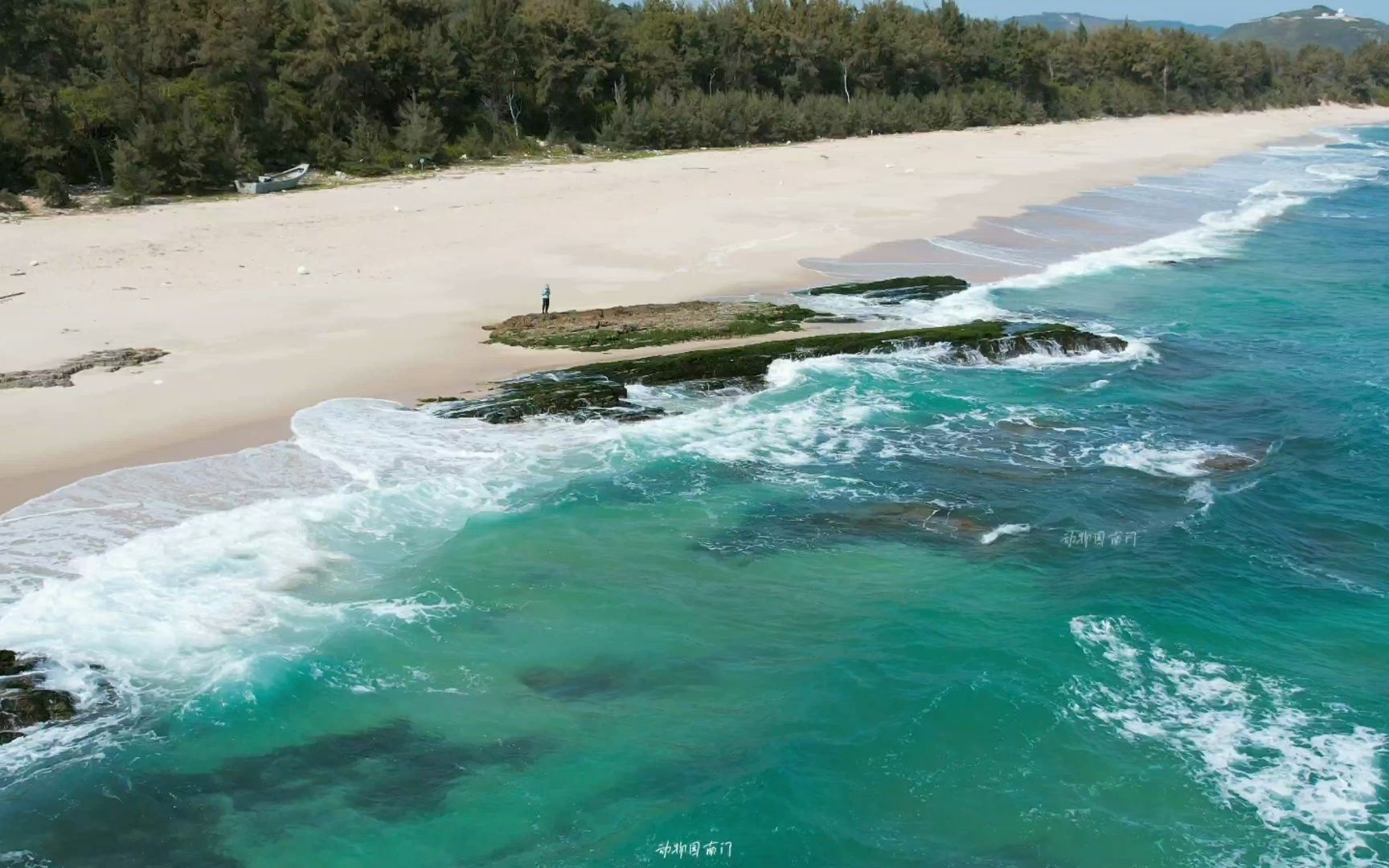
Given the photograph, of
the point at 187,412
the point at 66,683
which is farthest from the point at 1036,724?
the point at 187,412

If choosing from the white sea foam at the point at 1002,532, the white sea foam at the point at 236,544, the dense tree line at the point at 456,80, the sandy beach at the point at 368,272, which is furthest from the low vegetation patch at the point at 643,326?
the dense tree line at the point at 456,80

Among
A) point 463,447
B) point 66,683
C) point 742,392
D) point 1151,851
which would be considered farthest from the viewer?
point 742,392

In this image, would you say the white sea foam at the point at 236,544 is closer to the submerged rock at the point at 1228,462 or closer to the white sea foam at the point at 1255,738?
the white sea foam at the point at 1255,738

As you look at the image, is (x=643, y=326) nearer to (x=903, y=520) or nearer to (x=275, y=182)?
(x=903, y=520)

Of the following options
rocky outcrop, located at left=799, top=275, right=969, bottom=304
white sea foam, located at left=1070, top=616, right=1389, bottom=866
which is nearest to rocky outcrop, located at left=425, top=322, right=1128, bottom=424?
rocky outcrop, located at left=799, top=275, right=969, bottom=304

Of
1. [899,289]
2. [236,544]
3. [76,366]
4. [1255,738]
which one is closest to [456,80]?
[899,289]

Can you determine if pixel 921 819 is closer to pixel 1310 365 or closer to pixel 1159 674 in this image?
pixel 1159 674
